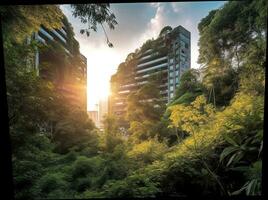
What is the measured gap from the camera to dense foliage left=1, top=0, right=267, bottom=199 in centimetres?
274

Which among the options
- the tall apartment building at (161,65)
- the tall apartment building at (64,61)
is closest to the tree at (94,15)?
the tall apartment building at (64,61)

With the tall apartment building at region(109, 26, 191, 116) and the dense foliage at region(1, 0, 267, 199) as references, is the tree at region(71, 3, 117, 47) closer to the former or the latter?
the dense foliage at region(1, 0, 267, 199)

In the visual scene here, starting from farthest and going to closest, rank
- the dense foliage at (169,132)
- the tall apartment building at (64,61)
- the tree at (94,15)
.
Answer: the tall apartment building at (64,61) < the dense foliage at (169,132) < the tree at (94,15)

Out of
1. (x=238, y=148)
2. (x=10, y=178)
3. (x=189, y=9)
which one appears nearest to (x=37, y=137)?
(x=10, y=178)

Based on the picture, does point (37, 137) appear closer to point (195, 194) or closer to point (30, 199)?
point (30, 199)

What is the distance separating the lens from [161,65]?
6.36m

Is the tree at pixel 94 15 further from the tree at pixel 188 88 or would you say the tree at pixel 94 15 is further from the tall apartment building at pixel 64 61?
the tree at pixel 188 88

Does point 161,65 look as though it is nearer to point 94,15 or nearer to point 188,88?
point 188,88

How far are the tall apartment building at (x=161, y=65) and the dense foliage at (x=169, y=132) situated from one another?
1.04ft

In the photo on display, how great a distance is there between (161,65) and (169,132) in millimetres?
1877

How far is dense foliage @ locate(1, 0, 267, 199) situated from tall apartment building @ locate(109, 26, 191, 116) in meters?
0.32

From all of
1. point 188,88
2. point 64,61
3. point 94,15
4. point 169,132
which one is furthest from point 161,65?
point 94,15

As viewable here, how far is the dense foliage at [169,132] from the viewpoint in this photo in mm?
2738

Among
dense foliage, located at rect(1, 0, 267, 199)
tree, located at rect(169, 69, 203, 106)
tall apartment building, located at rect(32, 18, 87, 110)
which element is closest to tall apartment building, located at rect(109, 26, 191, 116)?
tree, located at rect(169, 69, 203, 106)
